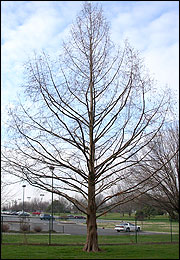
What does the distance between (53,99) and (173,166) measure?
33.2 ft

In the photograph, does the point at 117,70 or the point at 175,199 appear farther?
the point at 175,199

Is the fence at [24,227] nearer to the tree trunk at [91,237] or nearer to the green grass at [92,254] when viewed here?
the tree trunk at [91,237]

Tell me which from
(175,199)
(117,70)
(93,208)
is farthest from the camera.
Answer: (175,199)

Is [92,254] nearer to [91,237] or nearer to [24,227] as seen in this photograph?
[91,237]

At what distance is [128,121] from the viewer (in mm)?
12828

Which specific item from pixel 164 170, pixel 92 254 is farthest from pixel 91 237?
pixel 164 170

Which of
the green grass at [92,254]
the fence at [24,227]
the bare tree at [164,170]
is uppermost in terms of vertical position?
the bare tree at [164,170]

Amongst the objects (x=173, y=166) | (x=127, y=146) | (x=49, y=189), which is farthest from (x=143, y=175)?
(x=49, y=189)

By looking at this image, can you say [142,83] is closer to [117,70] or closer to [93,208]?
[117,70]

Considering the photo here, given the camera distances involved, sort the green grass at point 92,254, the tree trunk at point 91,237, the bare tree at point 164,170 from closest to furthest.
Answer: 1. the green grass at point 92,254
2. the tree trunk at point 91,237
3. the bare tree at point 164,170

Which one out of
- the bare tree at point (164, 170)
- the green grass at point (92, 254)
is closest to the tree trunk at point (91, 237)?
the green grass at point (92, 254)

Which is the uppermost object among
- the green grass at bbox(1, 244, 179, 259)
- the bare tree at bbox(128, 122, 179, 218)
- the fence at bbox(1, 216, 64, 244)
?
the bare tree at bbox(128, 122, 179, 218)

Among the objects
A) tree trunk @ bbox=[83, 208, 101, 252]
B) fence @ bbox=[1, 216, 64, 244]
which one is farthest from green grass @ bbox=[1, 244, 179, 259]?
fence @ bbox=[1, 216, 64, 244]

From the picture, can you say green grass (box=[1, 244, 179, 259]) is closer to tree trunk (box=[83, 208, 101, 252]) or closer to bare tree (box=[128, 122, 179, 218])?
tree trunk (box=[83, 208, 101, 252])
